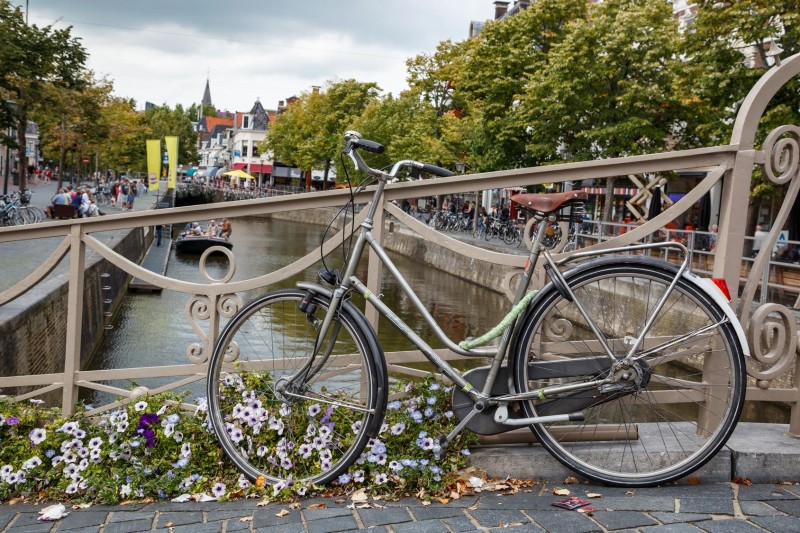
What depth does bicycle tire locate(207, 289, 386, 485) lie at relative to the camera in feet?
10.7

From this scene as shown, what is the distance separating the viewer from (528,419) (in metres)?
3.25

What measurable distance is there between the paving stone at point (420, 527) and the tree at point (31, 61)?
22.6m

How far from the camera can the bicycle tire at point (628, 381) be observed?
10.4 feet

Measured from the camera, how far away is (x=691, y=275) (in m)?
3.16

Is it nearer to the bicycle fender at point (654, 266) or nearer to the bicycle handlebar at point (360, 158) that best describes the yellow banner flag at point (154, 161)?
the bicycle handlebar at point (360, 158)

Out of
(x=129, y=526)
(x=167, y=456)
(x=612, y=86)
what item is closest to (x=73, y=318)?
(x=167, y=456)

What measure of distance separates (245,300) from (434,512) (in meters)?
12.6

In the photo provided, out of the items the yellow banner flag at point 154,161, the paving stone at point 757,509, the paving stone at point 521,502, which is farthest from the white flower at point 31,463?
the yellow banner flag at point 154,161

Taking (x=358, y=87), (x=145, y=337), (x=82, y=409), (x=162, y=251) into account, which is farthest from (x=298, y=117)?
(x=82, y=409)

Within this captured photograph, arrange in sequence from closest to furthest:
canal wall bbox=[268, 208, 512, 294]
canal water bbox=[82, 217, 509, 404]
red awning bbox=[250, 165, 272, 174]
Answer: canal water bbox=[82, 217, 509, 404] < canal wall bbox=[268, 208, 512, 294] < red awning bbox=[250, 165, 272, 174]

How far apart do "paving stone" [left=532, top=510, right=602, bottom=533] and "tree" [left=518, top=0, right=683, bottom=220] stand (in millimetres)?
24188

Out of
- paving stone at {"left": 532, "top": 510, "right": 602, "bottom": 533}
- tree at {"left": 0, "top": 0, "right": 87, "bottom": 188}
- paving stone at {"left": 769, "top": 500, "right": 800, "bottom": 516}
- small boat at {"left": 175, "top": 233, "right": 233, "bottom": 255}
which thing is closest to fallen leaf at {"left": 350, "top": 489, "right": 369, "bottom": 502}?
paving stone at {"left": 532, "top": 510, "right": 602, "bottom": 533}

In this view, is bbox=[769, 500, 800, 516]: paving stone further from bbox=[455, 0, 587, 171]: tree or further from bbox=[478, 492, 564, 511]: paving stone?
bbox=[455, 0, 587, 171]: tree

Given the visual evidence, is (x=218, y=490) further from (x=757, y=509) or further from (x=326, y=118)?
(x=326, y=118)
